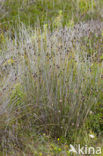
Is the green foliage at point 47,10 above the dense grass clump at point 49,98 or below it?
above

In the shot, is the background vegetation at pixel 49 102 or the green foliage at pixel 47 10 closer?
the background vegetation at pixel 49 102

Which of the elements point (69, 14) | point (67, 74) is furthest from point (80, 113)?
point (69, 14)

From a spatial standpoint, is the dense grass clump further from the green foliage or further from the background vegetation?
the green foliage

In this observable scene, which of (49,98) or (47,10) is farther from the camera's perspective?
(47,10)

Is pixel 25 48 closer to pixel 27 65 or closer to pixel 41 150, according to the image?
pixel 27 65

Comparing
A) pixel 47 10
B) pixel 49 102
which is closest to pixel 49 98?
pixel 49 102

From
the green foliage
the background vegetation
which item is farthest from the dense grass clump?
the green foliage

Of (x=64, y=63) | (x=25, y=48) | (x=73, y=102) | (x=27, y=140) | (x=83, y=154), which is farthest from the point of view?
(x=25, y=48)

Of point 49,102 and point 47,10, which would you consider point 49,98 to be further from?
point 47,10

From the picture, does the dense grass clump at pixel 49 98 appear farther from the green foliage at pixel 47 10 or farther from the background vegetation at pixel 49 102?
the green foliage at pixel 47 10

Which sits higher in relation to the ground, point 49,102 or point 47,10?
point 47,10

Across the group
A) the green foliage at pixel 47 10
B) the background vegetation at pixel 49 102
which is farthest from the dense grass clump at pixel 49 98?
the green foliage at pixel 47 10

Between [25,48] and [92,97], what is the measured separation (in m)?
1.10

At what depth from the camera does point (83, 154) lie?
2.43 meters
